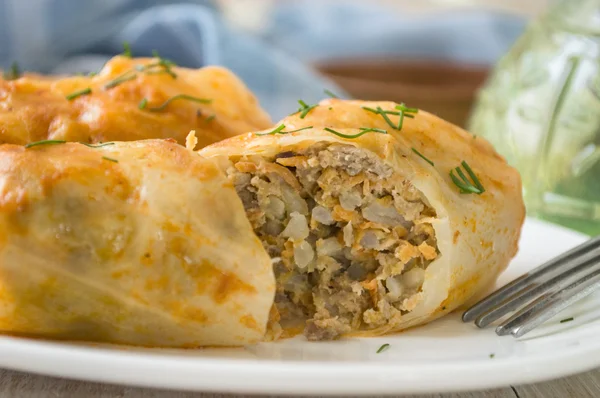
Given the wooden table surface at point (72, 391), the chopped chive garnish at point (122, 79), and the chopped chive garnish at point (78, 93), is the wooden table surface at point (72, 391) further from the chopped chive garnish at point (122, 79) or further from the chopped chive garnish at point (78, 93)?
the chopped chive garnish at point (122, 79)

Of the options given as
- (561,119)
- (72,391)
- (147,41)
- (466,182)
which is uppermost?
(466,182)

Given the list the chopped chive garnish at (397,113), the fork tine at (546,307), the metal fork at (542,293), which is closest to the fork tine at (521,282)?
the metal fork at (542,293)

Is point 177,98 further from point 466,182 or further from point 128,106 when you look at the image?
point 466,182

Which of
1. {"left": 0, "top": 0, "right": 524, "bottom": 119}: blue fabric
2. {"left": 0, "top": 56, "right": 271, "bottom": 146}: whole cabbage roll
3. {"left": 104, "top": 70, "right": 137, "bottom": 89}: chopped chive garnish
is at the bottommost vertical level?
{"left": 0, "top": 0, "right": 524, "bottom": 119}: blue fabric

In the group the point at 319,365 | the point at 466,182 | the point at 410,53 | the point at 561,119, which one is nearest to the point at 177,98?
the point at 466,182

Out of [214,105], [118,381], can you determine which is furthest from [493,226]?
[118,381]

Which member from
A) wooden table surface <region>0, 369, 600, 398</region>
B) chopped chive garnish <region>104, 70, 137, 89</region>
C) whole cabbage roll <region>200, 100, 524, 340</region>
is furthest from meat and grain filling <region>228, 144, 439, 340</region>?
chopped chive garnish <region>104, 70, 137, 89</region>

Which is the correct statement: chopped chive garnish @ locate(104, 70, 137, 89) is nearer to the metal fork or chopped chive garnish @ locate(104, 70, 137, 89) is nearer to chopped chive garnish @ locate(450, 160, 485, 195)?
chopped chive garnish @ locate(450, 160, 485, 195)
